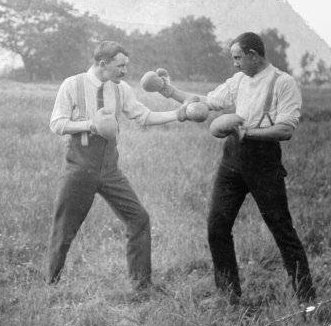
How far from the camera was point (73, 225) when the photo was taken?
13.1 feet

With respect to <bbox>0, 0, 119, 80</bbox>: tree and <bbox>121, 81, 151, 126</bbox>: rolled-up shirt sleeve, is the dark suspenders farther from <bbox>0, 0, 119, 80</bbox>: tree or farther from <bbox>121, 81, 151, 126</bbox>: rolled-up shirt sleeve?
<bbox>0, 0, 119, 80</bbox>: tree

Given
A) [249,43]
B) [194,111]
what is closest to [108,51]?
[194,111]

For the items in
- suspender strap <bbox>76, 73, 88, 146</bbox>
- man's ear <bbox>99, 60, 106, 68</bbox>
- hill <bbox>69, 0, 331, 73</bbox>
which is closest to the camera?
suspender strap <bbox>76, 73, 88, 146</bbox>

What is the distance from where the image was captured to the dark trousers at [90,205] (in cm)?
391

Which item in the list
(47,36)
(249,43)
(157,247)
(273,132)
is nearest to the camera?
→ (273,132)

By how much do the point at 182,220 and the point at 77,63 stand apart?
1770cm

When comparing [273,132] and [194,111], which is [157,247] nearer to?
[194,111]

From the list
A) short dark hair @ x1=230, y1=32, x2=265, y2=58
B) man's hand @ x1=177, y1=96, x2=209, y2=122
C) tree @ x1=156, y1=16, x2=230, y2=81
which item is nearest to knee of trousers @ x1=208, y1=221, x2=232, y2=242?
man's hand @ x1=177, y1=96, x2=209, y2=122

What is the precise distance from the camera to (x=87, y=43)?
22.8 meters

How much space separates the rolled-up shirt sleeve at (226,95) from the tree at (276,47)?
2281 centimetres

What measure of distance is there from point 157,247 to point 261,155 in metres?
1.64

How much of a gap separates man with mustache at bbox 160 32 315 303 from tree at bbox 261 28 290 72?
23.0 meters

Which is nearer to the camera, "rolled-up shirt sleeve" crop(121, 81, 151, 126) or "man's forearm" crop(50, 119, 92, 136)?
"man's forearm" crop(50, 119, 92, 136)

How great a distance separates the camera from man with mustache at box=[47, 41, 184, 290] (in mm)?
3896
